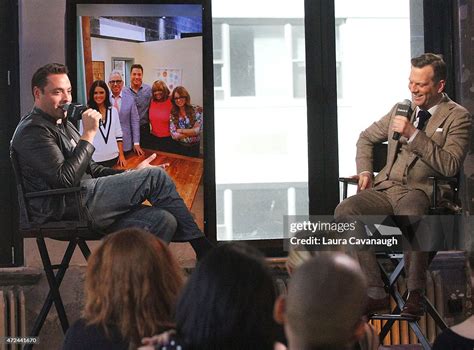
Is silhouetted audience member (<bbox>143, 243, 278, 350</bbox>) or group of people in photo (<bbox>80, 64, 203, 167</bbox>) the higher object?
group of people in photo (<bbox>80, 64, 203, 167</bbox>)

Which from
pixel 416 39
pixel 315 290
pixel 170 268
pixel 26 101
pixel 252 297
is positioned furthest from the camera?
pixel 416 39

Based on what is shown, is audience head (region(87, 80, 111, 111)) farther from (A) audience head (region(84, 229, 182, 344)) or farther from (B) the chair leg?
(A) audience head (region(84, 229, 182, 344))

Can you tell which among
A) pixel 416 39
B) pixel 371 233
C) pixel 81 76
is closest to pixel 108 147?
pixel 81 76

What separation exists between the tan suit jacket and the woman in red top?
113cm

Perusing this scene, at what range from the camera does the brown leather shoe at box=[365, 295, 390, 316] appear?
456cm

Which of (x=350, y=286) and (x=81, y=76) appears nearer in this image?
(x=350, y=286)

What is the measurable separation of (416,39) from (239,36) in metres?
1.04

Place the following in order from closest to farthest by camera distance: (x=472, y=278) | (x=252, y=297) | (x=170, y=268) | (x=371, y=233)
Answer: (x=252, y=297)
(x=170, y=268)
(x=472, y=278)
(x=371, y=233)

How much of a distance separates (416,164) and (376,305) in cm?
73

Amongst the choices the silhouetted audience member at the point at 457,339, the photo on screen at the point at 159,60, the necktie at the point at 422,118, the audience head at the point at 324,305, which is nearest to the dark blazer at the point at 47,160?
the photo on screen at the point at 159,60

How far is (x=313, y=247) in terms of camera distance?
488cm

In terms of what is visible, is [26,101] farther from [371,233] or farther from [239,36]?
[371,233]

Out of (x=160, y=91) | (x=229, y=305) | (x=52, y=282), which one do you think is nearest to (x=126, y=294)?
(x=229, y=305)

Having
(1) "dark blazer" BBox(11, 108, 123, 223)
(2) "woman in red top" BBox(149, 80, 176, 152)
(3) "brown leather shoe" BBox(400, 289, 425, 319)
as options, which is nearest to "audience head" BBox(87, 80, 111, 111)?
(2) "woman in red top" BBox(149, 80, 176, 152)
